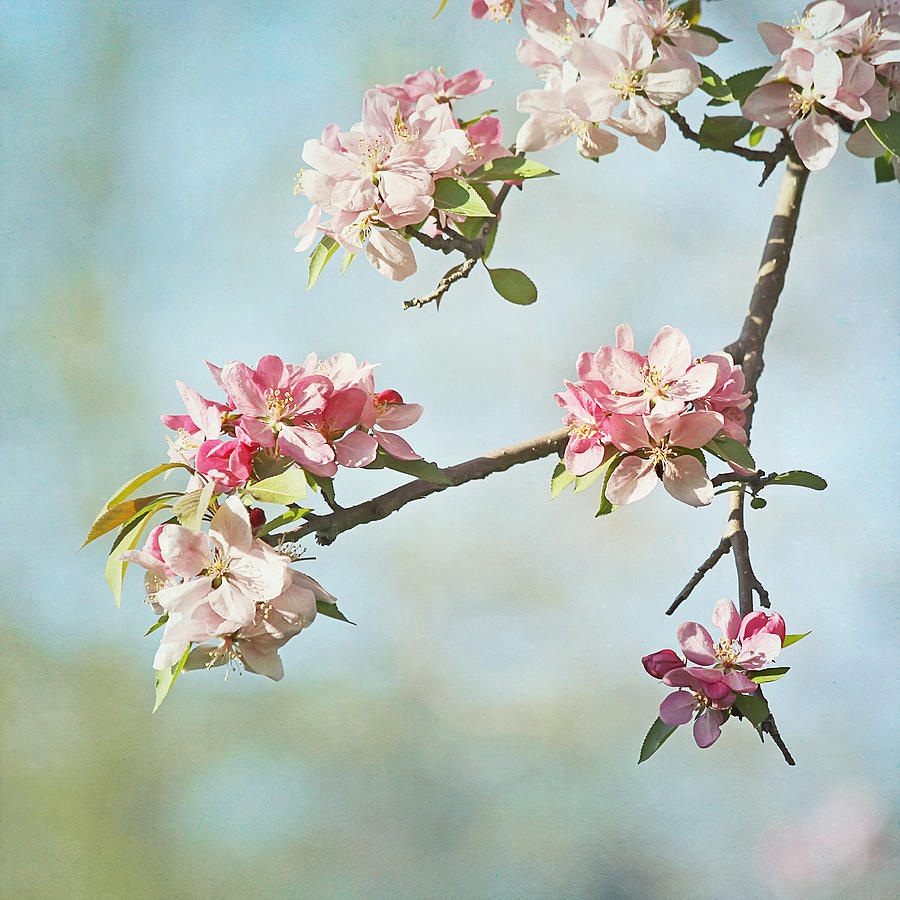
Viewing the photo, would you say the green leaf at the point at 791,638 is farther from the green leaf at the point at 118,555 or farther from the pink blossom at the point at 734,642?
the green leaf at the point at 118,555

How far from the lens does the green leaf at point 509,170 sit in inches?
36.3

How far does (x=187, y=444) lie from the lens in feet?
2.65

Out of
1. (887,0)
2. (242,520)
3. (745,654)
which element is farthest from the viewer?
(887,0)

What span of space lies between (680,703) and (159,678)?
41cm

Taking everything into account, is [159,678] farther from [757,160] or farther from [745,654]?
[757,160]

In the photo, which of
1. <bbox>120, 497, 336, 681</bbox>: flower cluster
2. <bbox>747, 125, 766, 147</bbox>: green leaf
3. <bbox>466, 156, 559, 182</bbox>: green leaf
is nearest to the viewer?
<bbox>120, 497, 336, 681</bbox>: flower cluster

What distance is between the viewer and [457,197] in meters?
0.88

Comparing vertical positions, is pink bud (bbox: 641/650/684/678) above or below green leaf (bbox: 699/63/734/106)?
below

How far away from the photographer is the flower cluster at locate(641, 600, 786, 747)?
0.83 meters

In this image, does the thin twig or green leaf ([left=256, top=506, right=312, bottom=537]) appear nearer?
green leaf ([left=256, top=506, right=312, bottom=537])

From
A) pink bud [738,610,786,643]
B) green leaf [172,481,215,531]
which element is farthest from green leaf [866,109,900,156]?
green leaf [172,481,215,531]

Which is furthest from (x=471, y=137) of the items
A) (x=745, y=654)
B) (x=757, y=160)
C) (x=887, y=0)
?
(x=745, y=654)

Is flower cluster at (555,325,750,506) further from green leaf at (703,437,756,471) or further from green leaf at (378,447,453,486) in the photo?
green leaf at (378,447,453,486)

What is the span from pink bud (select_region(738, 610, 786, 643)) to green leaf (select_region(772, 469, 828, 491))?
4.6 inches
